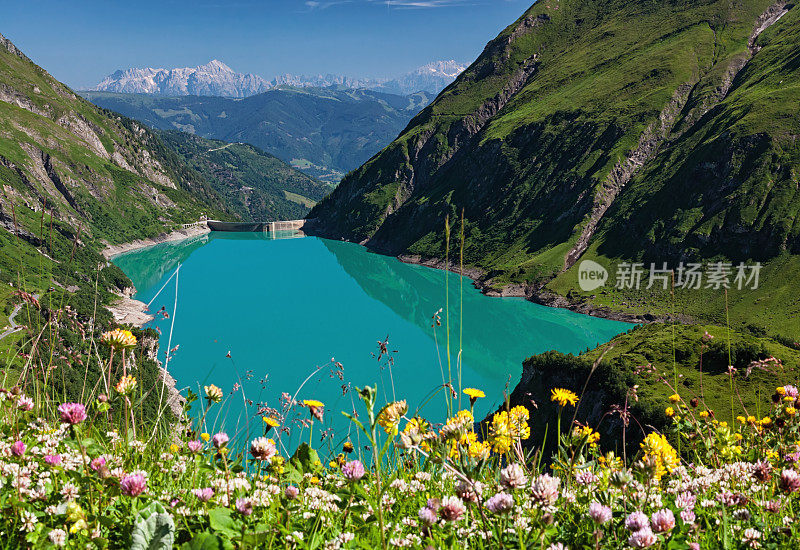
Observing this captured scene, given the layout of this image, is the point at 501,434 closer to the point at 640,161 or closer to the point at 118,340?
the point at 118,340

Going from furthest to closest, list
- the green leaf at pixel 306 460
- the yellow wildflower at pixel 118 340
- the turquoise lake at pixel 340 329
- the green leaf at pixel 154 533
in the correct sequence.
Answer: the turquoise lake at pixel 340 329 → the green leaf at pixel 306 460 → the yellow wildflower at pixel 118 340 → the green leaf at pixel 154 533

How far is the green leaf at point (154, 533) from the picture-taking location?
195 cm

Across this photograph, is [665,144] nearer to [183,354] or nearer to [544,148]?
[544,148]

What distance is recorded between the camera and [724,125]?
390 feet

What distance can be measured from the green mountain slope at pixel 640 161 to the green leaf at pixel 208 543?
4435 inches

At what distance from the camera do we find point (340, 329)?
9325 cm

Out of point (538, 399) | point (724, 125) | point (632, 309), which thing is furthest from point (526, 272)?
point (538, 399)

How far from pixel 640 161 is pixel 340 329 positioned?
3784 inches

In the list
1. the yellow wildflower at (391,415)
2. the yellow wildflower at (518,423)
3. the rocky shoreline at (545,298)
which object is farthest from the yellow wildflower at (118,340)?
the rocky shoreline at (545,298)

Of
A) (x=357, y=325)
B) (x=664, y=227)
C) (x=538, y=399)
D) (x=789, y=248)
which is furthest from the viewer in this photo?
(x=664, y=227)

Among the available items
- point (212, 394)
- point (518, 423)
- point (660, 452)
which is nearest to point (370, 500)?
point (518, 423)

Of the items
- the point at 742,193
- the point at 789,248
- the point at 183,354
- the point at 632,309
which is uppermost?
the point at 742,193

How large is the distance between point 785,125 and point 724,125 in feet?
50.0

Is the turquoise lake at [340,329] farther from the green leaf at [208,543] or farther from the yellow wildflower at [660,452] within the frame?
the green leaf at [208,543]
